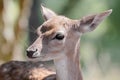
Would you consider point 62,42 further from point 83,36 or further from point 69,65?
point 83,36

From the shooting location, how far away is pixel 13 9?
1161 cm

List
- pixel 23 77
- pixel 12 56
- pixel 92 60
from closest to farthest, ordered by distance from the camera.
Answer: pixel 23 77
pixel 12 56
pixel 92 60

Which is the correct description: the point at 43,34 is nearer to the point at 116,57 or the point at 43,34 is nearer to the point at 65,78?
the point at 65,78

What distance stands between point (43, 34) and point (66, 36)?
298mm

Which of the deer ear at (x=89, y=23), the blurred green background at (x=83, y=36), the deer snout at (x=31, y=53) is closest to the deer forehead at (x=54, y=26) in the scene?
the deer ear at (x=89, y=23)

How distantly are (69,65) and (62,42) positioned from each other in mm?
393

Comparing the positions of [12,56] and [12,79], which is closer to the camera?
[12,79]

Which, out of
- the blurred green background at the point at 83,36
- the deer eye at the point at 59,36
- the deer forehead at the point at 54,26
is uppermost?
the deer forehead at the point at 54,26

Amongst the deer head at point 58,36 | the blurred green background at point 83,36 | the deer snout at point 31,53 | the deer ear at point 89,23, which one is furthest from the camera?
the blurred green background at point 83,36

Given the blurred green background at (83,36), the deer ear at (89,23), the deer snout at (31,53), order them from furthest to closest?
the blurred green background at (83,36)
the deer ear at (89,23)
the deer snout at (31,53)

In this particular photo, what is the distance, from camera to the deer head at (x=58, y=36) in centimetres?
715

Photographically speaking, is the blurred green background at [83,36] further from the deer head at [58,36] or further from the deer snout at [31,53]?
the deer snout at [31,53]

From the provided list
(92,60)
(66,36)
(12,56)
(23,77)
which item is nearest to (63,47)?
(66,36)

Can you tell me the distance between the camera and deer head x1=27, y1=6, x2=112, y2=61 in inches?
281
